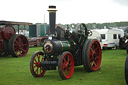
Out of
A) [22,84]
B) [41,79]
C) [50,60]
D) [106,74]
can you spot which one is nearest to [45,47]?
[50,60]

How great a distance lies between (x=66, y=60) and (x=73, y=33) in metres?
1.09

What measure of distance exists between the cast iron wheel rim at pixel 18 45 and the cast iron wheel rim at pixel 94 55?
6202 millimetres

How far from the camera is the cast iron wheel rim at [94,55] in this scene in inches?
325

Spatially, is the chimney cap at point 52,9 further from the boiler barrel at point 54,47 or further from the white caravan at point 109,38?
the white caravan at point 109,38

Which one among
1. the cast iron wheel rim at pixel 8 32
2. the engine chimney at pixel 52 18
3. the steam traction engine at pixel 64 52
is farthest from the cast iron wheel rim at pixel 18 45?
the engine chimney at pixel 52 18

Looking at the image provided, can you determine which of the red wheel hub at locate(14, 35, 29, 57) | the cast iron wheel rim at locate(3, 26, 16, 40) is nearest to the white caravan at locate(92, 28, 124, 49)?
the red wheel hub at locate(14, 35, 29, 57)

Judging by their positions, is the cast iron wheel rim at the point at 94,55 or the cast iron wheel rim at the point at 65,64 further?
the cast iron wheel rim at the point at 94,55

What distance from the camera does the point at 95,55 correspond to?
8398 mm

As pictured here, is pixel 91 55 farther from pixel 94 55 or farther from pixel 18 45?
pixel 18 45

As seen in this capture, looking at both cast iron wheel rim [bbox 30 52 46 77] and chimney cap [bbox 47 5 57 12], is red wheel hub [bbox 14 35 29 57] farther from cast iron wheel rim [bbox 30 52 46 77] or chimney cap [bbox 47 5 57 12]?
chimney cap [bbox 47 5 57 12]

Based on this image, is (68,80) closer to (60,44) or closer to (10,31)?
(60,44)

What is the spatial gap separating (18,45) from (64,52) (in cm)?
779

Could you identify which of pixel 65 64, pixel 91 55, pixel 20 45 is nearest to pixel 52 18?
pixel 65 64

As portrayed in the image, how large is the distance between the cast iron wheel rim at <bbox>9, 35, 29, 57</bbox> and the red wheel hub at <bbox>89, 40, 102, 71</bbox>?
6202mm
